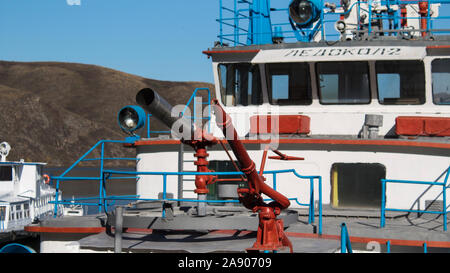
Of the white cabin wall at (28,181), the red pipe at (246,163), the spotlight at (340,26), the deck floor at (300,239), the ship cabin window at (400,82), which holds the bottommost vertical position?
the white cabin wall at (28,181)

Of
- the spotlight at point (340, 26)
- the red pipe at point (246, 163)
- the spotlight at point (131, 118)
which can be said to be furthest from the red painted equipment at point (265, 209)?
the spotlight at point (340, 26)

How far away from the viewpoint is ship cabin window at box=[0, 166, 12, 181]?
3394 cm

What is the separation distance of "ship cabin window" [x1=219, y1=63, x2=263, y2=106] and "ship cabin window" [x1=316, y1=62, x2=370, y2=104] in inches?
65.8

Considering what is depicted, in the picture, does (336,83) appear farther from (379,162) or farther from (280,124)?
(379,162)

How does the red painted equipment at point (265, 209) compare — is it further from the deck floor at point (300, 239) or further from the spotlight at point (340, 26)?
the spotlight at point (340, 26)

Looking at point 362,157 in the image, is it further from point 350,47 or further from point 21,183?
point 21,183

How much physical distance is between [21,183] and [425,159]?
2665 centimetres

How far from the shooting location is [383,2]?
1862 cm

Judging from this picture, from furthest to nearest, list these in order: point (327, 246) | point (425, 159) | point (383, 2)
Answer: point (383, 2)
point (425, 159)
point (327, 246)

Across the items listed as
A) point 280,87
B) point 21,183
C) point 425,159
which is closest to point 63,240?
point 280,87

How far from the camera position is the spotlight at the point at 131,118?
15.0 m

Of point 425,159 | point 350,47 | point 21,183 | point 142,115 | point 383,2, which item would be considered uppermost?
point 383,2

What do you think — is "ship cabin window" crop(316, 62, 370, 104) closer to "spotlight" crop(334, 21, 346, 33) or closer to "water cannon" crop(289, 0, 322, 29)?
"spotlight" crop(334, 21, 346, 33)

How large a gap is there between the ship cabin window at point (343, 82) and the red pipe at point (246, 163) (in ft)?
25.7
